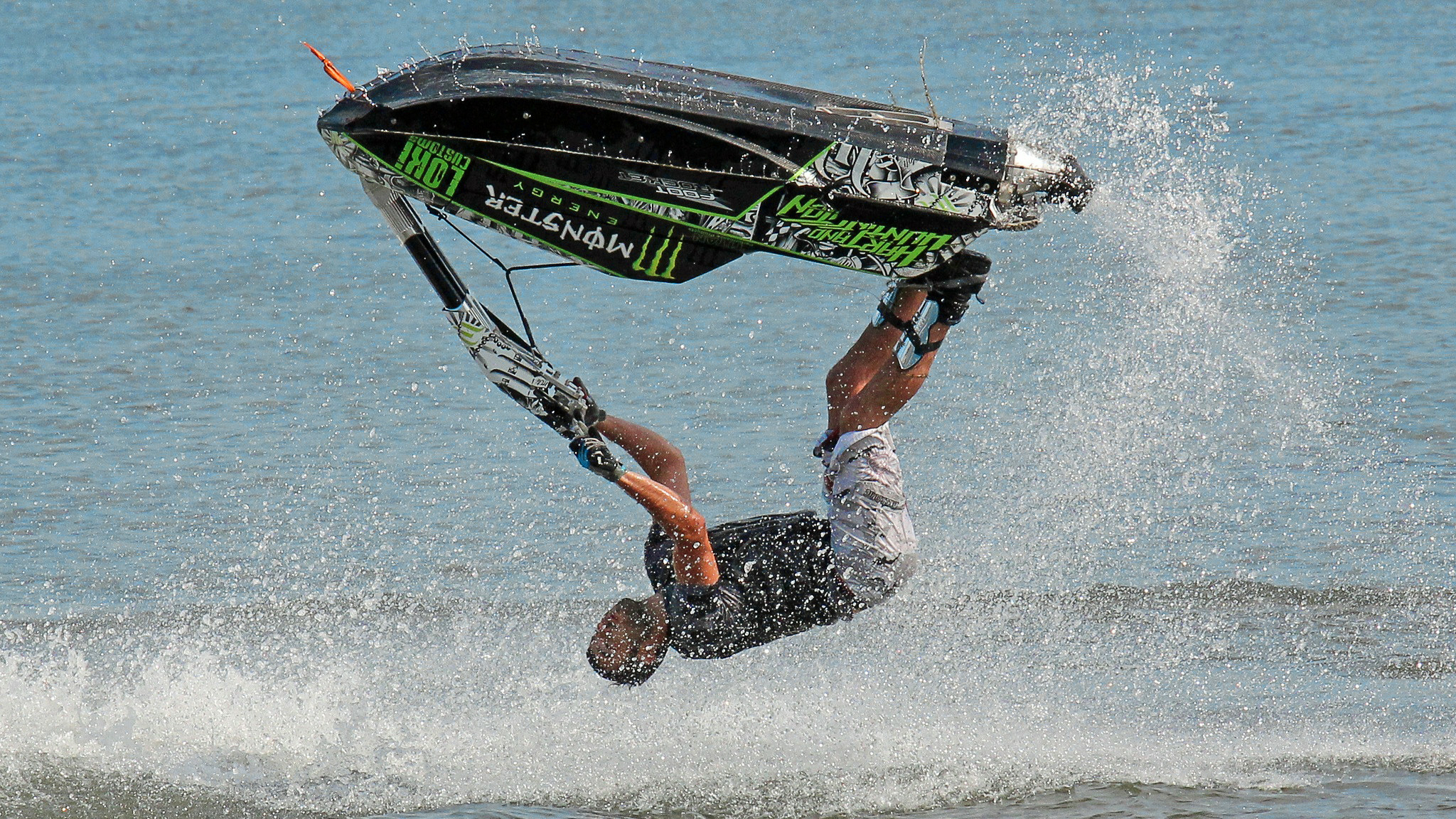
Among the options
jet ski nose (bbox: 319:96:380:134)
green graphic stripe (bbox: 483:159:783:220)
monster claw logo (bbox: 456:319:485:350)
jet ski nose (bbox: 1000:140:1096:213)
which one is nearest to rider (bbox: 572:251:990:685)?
jet ski nose (bbox: 1000:140:1096:213)

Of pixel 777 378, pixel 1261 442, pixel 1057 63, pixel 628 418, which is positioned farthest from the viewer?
pixel 1057 63

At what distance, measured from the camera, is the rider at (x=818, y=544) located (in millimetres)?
5762

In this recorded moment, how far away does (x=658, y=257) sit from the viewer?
538 cm

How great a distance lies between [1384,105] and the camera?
16828 mm

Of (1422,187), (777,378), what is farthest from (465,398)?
(1422,187)

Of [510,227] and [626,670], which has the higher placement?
[510,227]

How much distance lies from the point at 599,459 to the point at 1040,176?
66.5 inches

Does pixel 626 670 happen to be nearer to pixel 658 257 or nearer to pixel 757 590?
pixel 757 590

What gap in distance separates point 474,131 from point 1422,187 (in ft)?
37.1

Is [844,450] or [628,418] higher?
[628,418]

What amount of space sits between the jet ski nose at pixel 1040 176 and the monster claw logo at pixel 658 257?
107 centimetres

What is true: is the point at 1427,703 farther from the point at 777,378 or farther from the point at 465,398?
the point at 465,398

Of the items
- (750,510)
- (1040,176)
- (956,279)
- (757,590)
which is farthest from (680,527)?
(750,510)

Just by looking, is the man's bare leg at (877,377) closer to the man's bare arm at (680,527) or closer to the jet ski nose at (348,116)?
the man's bare arm at (680,527)
